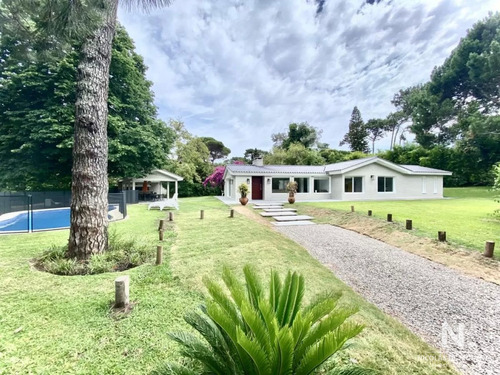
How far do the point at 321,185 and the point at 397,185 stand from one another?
7119 mm

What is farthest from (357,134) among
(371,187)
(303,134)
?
(371,187)

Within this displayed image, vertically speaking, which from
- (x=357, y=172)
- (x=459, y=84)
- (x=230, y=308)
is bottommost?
(x=230, y=308)

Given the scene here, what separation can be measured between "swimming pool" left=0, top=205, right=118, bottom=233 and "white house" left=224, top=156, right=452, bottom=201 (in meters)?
12.0

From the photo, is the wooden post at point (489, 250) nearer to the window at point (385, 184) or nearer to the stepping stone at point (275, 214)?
the stepping stone at point (275, 214)

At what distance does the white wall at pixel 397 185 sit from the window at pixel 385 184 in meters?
0.25

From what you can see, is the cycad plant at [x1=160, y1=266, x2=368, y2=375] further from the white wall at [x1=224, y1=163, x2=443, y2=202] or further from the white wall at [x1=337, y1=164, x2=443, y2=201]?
the white wall at [x1=337, y1=164, x2=443, y2=201]

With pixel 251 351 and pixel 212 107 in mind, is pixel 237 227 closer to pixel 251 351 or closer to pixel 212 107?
pixel 251 351

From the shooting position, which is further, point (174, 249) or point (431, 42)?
point (431, 42)

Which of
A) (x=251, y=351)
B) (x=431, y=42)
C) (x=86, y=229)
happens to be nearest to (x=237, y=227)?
(x=86, y=229)

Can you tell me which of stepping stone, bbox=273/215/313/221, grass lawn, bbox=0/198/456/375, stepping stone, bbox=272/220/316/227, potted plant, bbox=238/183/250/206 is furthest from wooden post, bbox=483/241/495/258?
potted plant, bbox=238/183/250/206

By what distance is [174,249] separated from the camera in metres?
6.91

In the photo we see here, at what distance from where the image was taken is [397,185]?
2305 centimetres

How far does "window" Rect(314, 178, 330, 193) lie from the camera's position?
79.6 ft

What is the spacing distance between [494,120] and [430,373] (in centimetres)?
3295
